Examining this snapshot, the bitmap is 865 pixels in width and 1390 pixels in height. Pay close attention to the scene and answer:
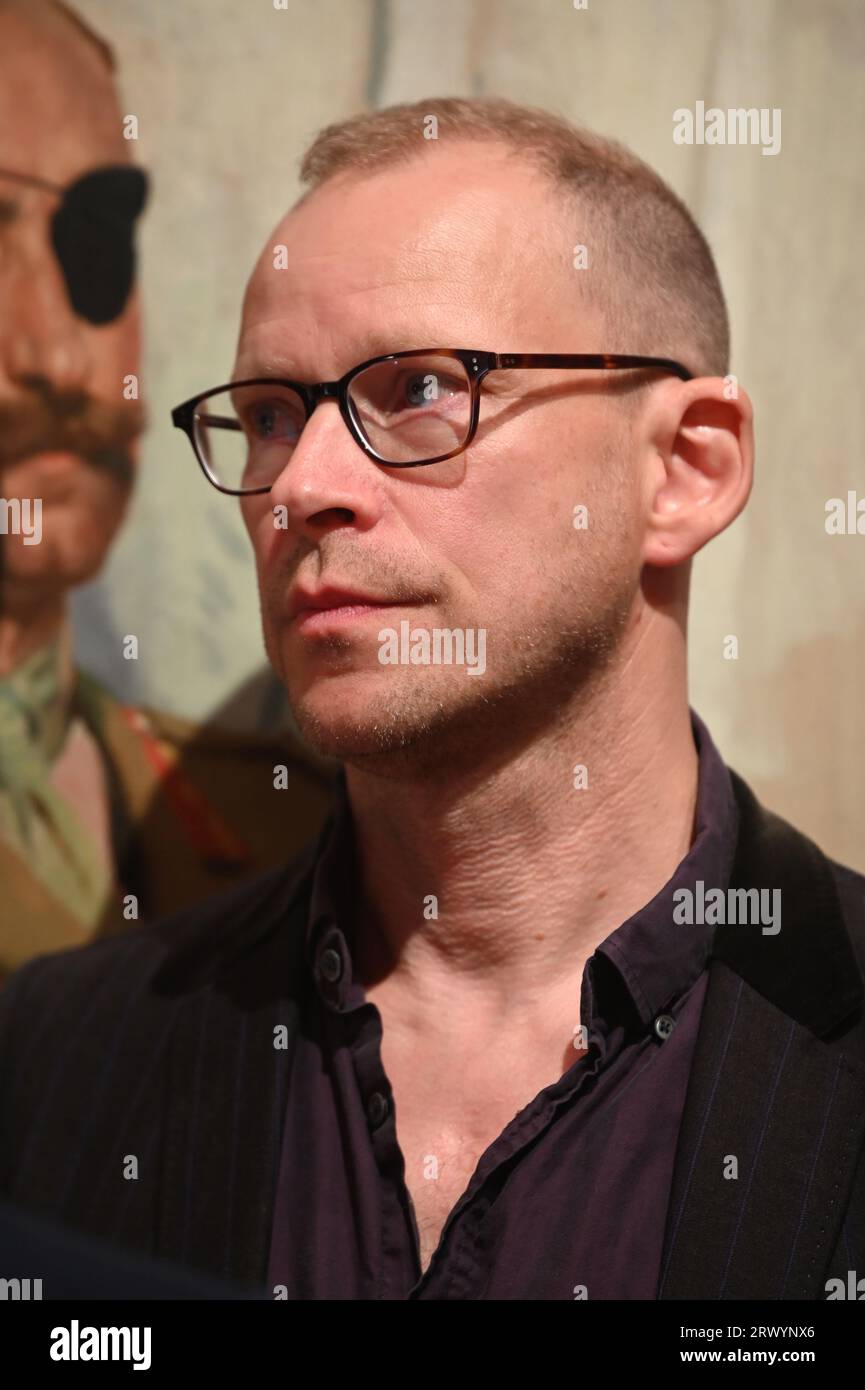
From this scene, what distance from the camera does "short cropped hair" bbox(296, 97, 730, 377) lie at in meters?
1.26

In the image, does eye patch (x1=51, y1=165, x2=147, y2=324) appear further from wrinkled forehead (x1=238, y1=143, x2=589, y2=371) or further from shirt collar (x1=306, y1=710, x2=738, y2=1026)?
shirt collar (x1=306, y1=710, x2=738, y2=1026)

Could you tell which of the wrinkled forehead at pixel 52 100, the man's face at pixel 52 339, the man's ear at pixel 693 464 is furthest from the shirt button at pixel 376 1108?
the wrinkled forehead at pixel 52 100

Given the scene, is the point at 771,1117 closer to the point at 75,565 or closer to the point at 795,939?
the point at 795,939

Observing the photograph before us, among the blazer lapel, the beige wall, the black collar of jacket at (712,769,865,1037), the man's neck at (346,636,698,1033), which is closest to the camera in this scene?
the blazer lapel

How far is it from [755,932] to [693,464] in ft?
1.60

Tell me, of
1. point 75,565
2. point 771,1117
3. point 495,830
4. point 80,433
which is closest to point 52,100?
point 80,433

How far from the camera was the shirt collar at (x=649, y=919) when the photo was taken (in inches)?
45.3

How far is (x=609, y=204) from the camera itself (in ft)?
4.22

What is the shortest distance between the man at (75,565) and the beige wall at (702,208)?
0.18ft

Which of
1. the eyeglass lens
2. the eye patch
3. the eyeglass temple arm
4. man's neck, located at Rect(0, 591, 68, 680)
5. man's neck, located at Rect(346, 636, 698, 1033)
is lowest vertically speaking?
man's neck, located at Rect(346, 636, 698, 1033)

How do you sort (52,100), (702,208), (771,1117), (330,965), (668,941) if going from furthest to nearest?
(52,100) < (702,208) < (330,965) < (668,941) < (771,1117)

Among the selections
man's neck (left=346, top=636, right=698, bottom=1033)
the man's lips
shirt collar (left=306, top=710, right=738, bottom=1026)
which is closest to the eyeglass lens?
the man's lips

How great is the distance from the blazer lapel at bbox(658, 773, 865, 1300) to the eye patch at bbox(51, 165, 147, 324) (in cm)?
120
